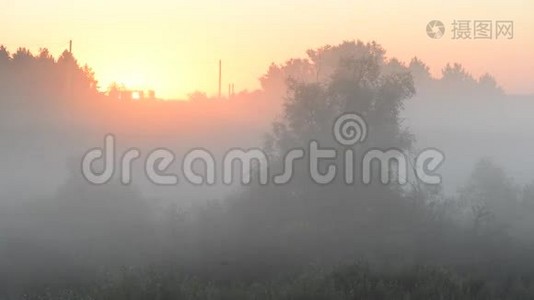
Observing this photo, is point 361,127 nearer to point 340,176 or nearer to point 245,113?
point 340,176

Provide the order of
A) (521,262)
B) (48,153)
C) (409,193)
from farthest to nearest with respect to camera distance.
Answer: (48,153)
(409,193)
(521,262)

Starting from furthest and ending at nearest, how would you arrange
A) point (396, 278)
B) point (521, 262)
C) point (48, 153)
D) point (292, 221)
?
point (48, 153) < point (292, 221) < point (521, 262) < point (396, 278)

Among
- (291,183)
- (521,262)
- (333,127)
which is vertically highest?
(333,127)

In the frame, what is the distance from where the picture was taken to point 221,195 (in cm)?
3219

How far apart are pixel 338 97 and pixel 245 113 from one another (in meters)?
29.1

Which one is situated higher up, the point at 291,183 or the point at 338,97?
the point at 338,97

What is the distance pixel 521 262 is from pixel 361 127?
442 inches

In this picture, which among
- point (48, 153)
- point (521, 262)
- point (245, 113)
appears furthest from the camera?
point (245, 113)

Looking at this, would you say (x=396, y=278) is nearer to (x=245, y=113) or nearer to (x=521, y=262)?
(x=521, y=262)

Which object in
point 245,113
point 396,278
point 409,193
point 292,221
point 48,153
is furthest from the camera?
point 245,113

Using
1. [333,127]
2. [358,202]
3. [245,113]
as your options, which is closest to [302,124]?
[333,127]

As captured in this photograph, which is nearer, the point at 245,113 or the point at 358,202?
the point at 358,202

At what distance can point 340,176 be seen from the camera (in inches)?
1196

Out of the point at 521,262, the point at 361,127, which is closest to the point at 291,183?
the point at 361,127
